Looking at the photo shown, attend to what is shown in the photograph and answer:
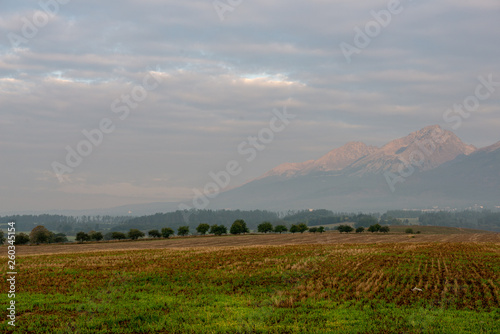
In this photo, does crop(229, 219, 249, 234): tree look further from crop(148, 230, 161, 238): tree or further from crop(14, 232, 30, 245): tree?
crop(14, 232, 30, 245): tree

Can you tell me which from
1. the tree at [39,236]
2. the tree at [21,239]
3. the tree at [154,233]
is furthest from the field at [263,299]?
the tree at [154,233]

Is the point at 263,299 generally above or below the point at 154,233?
above

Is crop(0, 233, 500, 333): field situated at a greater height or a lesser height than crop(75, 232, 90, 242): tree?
greater

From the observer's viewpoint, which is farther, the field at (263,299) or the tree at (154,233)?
the tree at (154,233)

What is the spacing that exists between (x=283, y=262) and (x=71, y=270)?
2338 centimetres

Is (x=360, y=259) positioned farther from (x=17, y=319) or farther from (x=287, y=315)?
(x=17, y=319)

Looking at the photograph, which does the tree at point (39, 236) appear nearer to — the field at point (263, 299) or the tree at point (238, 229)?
the tree at point (238, 229)

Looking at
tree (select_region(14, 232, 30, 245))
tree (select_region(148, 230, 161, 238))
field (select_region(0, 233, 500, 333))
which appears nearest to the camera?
field (select_region(0, 233, 500, 333))

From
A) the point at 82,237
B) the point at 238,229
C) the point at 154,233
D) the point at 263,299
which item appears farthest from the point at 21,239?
the point at 263,299

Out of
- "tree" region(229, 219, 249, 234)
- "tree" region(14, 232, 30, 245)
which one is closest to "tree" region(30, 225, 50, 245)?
"tree" region(14, 232, 30, 245)

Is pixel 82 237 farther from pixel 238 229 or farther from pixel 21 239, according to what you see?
pixel 238 229

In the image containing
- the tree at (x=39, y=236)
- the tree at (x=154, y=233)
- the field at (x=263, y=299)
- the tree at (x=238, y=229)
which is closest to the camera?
the field at (x=263, y=299)

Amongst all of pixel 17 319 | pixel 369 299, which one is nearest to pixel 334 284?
pixel 369 299

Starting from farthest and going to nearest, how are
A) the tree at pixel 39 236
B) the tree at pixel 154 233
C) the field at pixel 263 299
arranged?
the tree at pixel 154 233, the tree at pixel 39 236, the field at pixel 263 299
